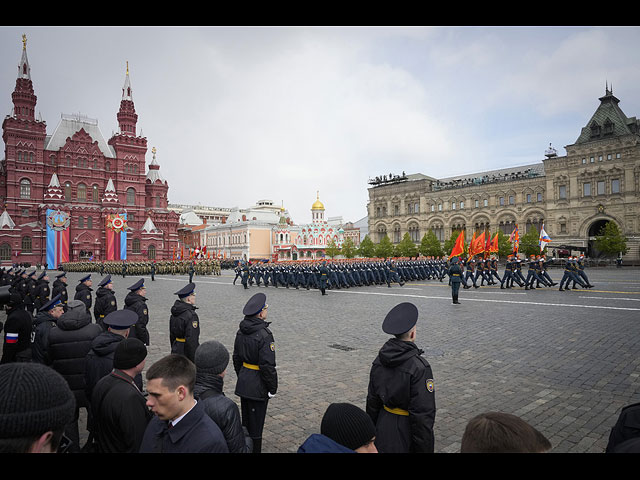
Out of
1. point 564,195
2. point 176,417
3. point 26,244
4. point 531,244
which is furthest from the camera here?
point 26,244

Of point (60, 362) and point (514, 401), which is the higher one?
point (60, 362)

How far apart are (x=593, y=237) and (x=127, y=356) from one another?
53454 millimetres

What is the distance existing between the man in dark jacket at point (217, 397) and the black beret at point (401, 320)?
1217 millimetres

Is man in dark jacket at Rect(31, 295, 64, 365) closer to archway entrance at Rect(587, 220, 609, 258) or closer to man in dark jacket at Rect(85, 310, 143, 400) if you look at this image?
man in dark jacket at Rect(85, 310, 143, 400)

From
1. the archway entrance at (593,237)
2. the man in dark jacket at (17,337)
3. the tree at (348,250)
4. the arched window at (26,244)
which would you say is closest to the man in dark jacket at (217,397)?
the man in dark jacket at (17,337)

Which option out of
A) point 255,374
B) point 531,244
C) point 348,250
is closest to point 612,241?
point 531,244

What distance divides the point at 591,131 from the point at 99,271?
60193mm

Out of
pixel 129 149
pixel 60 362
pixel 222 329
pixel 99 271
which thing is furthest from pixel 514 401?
pixel 129 149

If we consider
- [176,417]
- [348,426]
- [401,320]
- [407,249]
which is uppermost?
[407,249]

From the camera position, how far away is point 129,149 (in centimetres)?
6056

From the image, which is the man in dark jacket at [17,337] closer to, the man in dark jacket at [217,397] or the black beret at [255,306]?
the black beret at [255,306]

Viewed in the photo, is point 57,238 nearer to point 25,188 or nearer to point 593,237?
point 25,188

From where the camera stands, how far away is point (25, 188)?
5141cm
